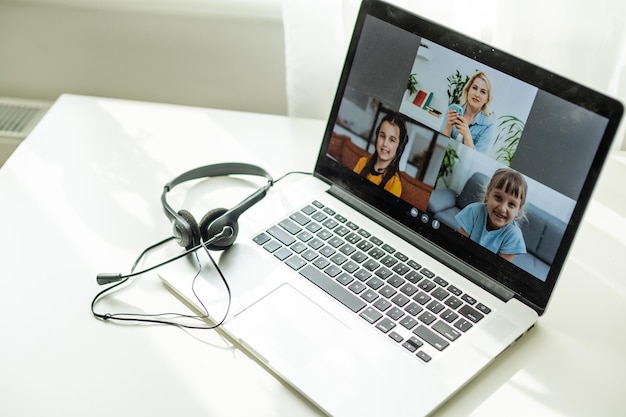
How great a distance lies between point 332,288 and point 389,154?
20 cm

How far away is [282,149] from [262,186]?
0.11 metres

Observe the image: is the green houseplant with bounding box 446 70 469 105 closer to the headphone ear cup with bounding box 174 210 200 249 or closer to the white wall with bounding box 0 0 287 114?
the headphone ear cup with bounding box 174 210 200 249

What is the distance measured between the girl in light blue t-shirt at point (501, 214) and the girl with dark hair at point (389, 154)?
117 millimetres

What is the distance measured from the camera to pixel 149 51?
1357 millimetres

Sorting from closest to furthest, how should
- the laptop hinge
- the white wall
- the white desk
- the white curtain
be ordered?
the white desk < the laptop hinge < the white curtain < the white wall

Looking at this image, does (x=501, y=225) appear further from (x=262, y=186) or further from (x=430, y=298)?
(x=262, y=186)

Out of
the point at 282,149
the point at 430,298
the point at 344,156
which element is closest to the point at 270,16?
the point at 282,149

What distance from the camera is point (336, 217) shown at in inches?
38.8

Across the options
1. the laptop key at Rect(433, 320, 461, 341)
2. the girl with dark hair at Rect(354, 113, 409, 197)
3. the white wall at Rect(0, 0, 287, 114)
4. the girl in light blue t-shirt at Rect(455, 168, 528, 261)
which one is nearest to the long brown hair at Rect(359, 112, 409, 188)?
the girl with dark hair at Rect(354, 113, 409, 197)

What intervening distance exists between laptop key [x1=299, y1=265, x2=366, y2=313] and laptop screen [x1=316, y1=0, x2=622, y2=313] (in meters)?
0.13

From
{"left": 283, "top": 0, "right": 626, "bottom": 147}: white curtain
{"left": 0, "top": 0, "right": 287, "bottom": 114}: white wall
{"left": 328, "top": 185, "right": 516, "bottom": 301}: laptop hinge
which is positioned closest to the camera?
{"left": 328, "top": 185, "right": 516, "bottom": 301}: laptop hinge

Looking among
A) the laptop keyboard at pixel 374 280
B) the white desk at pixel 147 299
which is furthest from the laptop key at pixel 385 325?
the white desk at pixel 147 299

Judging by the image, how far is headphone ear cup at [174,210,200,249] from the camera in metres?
0.91

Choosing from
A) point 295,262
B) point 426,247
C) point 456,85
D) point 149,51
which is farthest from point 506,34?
point 149,51
